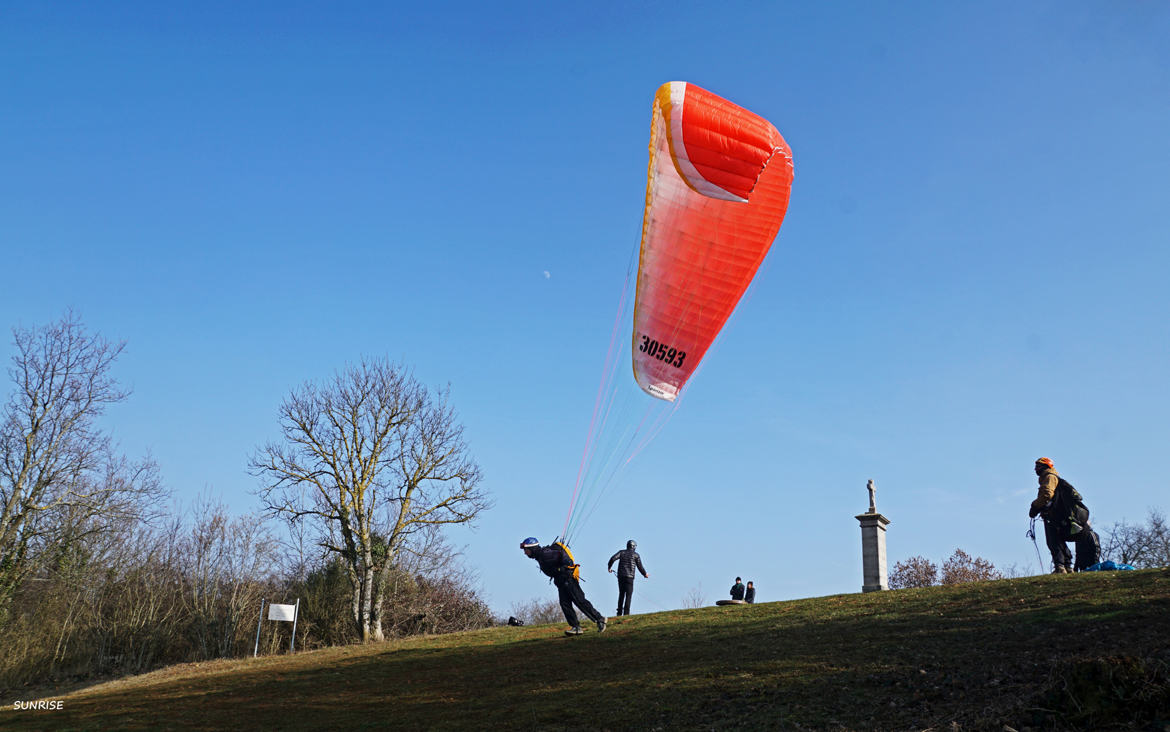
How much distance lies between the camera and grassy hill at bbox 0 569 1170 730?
7.35 m

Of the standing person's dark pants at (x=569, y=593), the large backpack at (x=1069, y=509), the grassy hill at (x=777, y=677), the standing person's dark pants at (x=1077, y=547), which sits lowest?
the grassy hill at (x=777, y=677)

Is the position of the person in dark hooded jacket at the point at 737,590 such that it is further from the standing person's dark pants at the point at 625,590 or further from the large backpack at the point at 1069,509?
the large backpack at the point at 1069,509

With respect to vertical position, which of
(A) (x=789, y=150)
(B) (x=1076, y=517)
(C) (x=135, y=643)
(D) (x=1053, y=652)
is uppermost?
(A) (x=789, y=150)

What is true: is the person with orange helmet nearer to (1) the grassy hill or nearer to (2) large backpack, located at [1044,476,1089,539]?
(2) large backpack, located at [1044,476,1089,539]

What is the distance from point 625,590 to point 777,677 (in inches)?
371

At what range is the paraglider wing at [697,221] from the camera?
1261 centimetres

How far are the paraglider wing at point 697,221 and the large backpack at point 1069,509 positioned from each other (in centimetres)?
701

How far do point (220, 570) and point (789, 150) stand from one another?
1140 inches

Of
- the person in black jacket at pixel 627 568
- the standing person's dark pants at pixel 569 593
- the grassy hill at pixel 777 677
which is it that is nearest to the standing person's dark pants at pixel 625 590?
the person in black jacket at pixel 627 568

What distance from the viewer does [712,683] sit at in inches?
376

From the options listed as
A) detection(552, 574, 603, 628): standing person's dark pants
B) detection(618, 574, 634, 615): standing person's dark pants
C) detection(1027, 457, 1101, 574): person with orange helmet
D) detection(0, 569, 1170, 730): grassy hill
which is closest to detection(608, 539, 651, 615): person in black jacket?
detection(618, 574, 634, 615): standing person's dark pants

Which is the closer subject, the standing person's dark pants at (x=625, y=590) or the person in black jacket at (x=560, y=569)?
the person in black jacket at (x=560, y=569)

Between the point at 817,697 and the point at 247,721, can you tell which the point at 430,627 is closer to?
the point at 247,721

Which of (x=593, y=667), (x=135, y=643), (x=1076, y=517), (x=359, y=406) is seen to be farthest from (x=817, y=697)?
(x=135, y=643)
